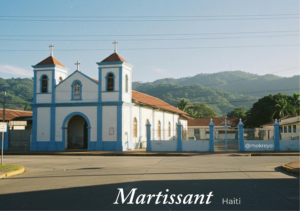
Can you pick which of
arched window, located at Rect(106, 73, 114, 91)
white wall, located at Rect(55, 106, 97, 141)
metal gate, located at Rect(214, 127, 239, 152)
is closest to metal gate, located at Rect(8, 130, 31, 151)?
white wall, located at Rect(55, 106, 97, 141)

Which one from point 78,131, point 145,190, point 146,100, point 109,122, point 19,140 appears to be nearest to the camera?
point 145,190

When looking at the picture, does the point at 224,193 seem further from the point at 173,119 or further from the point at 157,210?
the point at 173,119

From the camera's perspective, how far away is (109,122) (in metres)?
33.5

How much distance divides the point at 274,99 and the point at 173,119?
80.4 feet

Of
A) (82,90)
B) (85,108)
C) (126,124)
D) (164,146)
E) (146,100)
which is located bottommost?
(164,146)

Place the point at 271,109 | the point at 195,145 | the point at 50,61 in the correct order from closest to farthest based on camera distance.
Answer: the point at 195,145 → the point at 50,61 → the point at 271,109

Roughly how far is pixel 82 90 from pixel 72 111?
2.21 meters

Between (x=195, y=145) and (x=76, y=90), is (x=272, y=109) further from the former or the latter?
(x=76, y=90)

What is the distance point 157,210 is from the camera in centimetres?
772

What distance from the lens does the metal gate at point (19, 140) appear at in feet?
118

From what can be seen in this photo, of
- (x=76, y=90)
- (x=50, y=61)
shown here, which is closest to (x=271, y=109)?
(x=76, y=90)

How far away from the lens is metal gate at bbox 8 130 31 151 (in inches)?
1421

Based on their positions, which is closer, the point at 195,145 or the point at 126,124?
the point at 195,145

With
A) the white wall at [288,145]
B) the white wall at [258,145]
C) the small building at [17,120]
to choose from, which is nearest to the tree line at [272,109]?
the white wall at [288,145]
